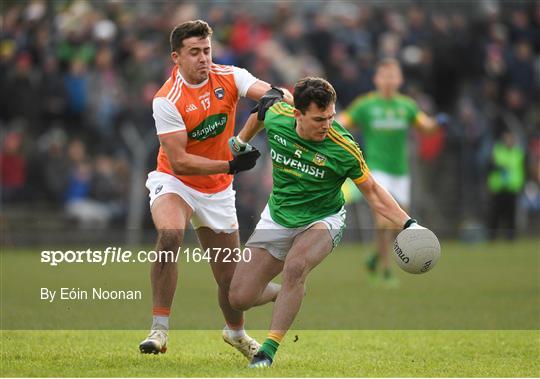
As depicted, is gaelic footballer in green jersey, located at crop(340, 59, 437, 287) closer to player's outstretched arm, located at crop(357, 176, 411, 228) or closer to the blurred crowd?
the blurred crowd

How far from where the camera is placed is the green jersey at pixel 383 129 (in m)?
15.6

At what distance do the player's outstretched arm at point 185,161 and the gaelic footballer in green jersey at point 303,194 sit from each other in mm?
225

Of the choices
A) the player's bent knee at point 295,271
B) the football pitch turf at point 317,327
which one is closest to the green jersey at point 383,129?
the football pitch turf at point 317,327

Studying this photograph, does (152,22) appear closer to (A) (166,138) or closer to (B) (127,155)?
(B) (127,155)

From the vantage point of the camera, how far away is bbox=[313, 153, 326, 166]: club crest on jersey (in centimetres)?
838

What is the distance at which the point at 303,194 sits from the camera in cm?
859

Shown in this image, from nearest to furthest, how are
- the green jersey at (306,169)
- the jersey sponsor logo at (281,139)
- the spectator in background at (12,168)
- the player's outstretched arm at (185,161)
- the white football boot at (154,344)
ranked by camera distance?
the green jersey at (306,169) < the jersey sponsor logo at (281,139) < the white football boot at (154,344) < the player's outstretched arm at (185,161) < the spectator in background at (12,168)

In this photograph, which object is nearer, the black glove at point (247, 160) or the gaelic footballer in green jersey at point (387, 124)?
the black glove at point (247, 160)

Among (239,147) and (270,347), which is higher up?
(239,147)

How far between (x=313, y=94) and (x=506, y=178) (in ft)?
48.6

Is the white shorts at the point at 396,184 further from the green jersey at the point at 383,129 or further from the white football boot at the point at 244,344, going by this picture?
the white football boot at the point at 244,344

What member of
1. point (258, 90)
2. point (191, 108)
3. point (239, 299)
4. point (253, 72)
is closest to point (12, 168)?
point (253, 72)

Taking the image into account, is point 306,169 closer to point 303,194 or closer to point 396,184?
point 303,194

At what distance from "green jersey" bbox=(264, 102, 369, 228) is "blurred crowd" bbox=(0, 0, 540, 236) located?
11376mm
